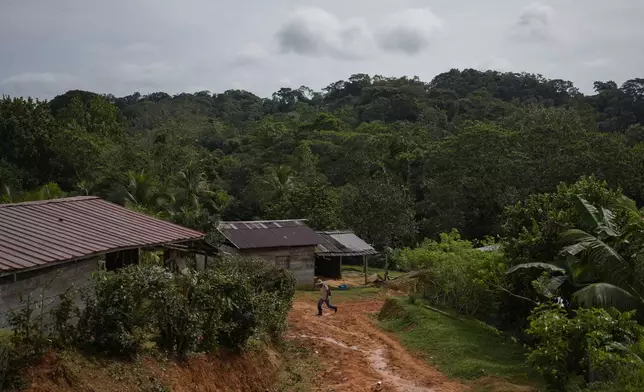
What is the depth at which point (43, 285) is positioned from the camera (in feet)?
32.8

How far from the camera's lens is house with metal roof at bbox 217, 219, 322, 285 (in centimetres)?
2633

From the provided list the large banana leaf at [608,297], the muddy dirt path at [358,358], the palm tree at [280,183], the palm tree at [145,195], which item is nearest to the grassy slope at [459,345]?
the muddy dirt path at [358,358]

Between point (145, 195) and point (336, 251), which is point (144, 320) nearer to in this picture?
point (336, 251)

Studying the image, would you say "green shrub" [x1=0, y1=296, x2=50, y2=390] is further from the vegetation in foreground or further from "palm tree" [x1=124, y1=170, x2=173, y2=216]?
"palm tree" [x1=124, y1=170, x2=173, y2=216]

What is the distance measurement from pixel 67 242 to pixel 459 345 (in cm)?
991

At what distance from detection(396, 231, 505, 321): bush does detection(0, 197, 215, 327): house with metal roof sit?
7.97m

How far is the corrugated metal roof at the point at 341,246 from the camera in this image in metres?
28.8

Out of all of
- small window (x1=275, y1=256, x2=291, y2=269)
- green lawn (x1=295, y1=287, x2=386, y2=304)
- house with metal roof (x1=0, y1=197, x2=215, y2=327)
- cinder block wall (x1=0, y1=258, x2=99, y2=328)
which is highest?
house with metal roof (x1=0, y1=197, x2=215, y2=327)

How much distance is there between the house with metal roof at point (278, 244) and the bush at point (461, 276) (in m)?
7.02

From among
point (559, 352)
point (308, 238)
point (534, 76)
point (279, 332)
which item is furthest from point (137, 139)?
point (534, 76)

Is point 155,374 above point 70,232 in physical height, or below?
below

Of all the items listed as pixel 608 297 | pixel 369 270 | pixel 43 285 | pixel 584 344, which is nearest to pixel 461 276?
pixel 608 297

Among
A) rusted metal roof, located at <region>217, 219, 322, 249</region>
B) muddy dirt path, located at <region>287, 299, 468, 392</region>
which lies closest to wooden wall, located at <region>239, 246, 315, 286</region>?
rusted metal roof, located at <region>217, 219, 322, 249</region>

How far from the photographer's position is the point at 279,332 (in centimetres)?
1480
